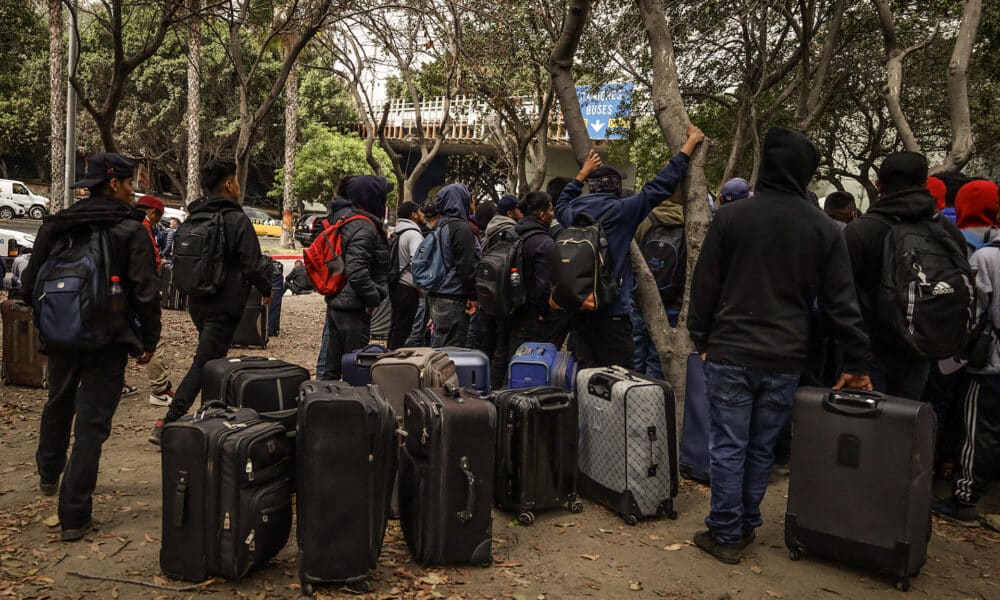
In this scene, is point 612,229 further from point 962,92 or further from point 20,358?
point 20,358

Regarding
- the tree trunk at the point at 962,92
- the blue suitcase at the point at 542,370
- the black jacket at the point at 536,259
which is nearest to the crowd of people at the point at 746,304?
the black jacket at the point at 536,259

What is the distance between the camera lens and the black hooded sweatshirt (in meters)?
3.93

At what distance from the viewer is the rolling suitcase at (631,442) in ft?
14.9

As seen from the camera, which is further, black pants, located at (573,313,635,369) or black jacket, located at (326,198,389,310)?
black jacket, located at (326,198,389,310)

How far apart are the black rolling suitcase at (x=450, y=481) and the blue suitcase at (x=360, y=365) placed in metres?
1.24

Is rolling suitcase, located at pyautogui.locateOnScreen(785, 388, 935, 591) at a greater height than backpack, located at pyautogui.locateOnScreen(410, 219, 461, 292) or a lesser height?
lesser

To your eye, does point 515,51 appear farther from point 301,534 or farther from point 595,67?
point 301,534

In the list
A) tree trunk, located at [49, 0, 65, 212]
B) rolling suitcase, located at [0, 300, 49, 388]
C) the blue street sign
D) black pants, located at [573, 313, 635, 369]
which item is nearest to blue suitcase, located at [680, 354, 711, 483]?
black pants, located at [573, 313, 635, 369]

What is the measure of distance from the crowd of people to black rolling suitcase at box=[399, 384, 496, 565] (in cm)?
124

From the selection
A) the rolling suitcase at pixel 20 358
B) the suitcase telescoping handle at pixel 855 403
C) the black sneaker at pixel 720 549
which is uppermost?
the suitcase telescoping handle at pixel 855 403

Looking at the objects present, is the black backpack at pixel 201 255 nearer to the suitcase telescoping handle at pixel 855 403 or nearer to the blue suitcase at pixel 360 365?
the blue suitcase at pixel 360 365

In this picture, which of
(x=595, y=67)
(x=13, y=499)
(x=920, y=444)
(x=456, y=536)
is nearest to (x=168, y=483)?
(x=456, y=536)

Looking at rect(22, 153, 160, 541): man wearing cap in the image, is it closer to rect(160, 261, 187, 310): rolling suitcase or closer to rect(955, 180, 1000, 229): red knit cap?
rect(955, 180, 1000, 229): red knit cap

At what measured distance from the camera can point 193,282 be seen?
508 centimetres
